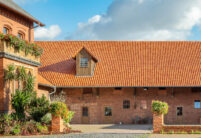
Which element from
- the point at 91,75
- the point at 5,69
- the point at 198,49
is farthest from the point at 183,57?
the point at 5,69

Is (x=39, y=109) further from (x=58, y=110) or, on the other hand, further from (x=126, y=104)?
(x=126, y=104)

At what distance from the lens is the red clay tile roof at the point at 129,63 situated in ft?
108

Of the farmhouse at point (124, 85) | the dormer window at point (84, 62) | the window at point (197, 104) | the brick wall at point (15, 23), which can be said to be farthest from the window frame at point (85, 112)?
the window at point (197, 104)

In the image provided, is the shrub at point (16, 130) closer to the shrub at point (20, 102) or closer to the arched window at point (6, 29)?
the shrub at point (20, 102)

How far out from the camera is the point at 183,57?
35.9 metres

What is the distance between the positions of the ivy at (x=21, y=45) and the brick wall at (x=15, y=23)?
6.02 feet

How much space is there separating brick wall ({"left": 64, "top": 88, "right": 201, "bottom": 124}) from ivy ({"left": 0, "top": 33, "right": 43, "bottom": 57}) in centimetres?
938

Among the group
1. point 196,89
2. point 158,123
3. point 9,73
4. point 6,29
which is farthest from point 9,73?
point 196,89

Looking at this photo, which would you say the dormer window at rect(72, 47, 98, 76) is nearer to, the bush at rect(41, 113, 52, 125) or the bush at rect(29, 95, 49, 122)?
the bush at rect(29, 95, 49, 122)

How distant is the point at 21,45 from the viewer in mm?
22672

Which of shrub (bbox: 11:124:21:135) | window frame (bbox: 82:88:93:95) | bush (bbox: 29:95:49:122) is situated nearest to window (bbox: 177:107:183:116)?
window frame (bbox: 82:88:93:95)

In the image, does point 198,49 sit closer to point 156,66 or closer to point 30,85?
point 156,66

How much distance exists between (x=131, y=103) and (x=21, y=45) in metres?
14.1

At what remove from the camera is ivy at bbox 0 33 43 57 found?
21.3 metres
